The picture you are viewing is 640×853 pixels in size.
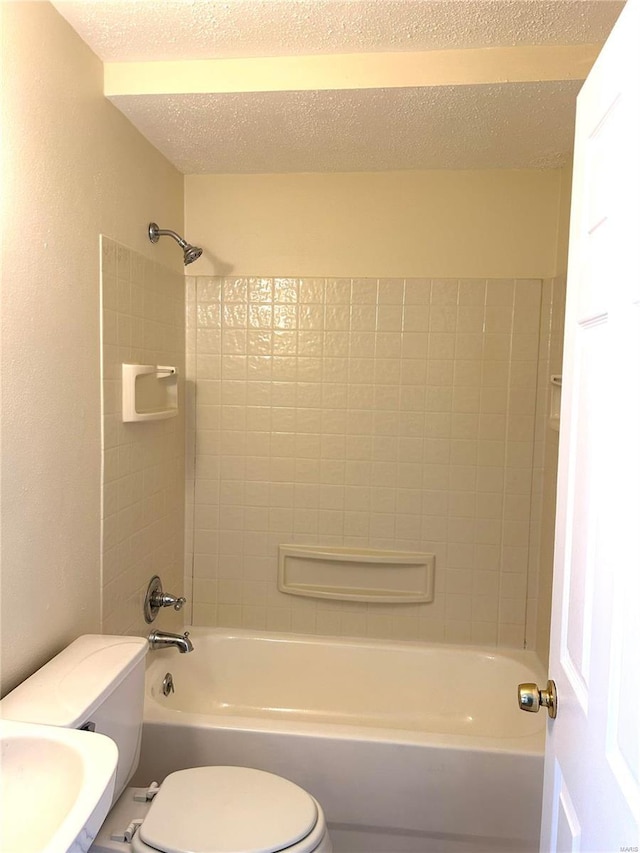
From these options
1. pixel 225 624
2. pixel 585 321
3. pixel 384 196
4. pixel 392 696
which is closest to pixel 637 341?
pixel 585 321

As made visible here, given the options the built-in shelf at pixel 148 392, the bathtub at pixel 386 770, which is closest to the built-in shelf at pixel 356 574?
the bathtub at pixel 386 770

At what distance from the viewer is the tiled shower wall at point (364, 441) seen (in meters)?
2.40

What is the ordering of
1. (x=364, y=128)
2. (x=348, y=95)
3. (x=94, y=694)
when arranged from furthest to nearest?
(x=364, y=128) < (x=348, y=95) < (x=94, y=694)

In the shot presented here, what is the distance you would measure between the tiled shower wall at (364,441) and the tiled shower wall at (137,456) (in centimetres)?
14

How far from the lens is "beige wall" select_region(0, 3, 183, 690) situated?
1312 millimetres

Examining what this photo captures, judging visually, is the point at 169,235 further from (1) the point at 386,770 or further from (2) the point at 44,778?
(1) the point at 386,770

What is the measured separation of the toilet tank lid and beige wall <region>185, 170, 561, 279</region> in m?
1.51

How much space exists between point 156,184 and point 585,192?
1581mm

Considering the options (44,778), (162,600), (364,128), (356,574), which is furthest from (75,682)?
(364,128)

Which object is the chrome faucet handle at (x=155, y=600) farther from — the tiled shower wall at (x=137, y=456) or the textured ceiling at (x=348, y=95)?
the textured ceiling at (x=348, y=95)

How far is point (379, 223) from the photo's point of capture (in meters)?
2.41

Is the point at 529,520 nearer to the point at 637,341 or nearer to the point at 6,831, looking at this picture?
the point at 637,341

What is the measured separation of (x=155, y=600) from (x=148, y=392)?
72 centimetres

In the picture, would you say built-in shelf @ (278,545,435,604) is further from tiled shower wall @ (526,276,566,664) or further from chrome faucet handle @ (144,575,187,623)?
chrome faucet handle @ (144,575,187,623)
